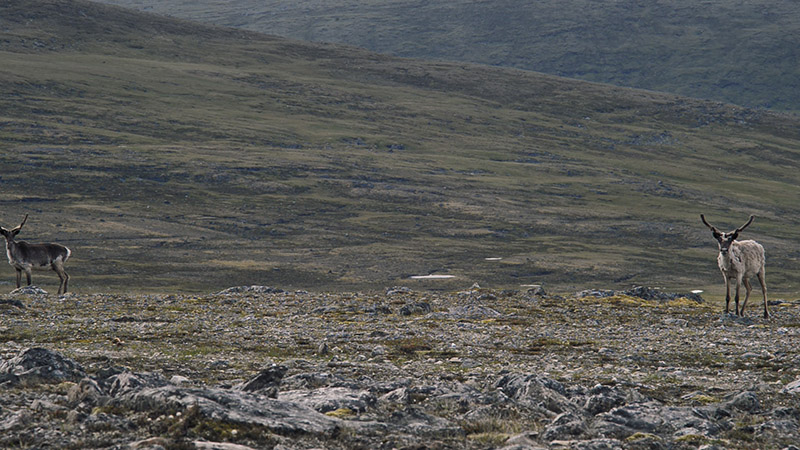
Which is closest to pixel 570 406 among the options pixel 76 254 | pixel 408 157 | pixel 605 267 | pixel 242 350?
pixel 242 350

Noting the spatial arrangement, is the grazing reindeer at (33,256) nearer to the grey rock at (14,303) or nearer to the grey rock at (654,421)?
the grey rock at (14,303)

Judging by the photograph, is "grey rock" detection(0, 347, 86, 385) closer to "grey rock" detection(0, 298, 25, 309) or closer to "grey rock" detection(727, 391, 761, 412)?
"grey rock" detection(727, 391, 761, 412)

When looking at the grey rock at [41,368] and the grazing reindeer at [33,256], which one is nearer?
the grey rock at [41,368]

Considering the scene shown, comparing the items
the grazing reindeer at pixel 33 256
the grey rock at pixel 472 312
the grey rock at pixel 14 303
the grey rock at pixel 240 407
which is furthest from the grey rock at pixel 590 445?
the grazing reindeer at pixel 33 256

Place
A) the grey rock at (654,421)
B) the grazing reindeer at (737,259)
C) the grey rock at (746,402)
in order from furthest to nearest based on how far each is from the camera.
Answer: the grazing reindeer at (737,259) < the grey rock at (746,402) < the grey rock at (654,421)

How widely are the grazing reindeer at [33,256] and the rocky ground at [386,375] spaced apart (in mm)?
2473

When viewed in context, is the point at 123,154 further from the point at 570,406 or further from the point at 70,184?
the point at 570,406

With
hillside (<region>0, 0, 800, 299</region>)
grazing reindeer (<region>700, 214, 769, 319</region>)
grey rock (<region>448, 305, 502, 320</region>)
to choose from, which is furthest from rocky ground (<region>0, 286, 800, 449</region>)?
hillside (<region>0, 0, 800, 299</region>)

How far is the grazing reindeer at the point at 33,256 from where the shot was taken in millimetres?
39094

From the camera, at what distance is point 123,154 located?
535 feet

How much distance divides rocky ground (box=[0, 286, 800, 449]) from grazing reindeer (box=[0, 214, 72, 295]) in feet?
8.11

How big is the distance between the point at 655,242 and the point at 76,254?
96135 millimetres

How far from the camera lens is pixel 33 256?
131 feet

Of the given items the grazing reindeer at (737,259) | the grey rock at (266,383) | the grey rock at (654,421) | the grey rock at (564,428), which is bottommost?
the grazing reindeer at (737,259)
